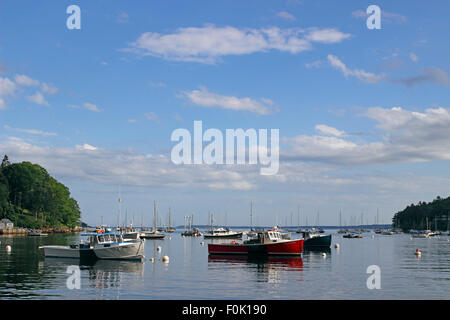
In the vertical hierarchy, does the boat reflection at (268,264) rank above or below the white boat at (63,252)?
below

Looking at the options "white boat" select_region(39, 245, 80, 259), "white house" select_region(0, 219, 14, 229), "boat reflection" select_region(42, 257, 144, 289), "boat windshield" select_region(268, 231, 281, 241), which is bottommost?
"white house" select_region(0, 219, 14, 229)

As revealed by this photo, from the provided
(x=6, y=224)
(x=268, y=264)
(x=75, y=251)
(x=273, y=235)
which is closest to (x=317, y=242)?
(x=273, y=235)

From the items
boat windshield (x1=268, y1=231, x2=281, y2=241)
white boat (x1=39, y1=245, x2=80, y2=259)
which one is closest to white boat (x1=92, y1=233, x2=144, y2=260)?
white boat (x1=39, y1=245, x2=80, y2=259)

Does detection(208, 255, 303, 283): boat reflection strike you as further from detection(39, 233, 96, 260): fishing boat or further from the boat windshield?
detection(39, 233, 96, 260): fishing boat

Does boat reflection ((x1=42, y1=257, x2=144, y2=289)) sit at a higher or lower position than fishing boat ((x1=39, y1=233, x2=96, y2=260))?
lower

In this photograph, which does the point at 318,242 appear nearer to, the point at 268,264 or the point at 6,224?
the point at 268,264

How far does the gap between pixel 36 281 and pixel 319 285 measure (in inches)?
1014

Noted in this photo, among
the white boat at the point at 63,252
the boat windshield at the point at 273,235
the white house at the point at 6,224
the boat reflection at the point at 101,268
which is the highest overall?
the boat windshield at the point at 273,235

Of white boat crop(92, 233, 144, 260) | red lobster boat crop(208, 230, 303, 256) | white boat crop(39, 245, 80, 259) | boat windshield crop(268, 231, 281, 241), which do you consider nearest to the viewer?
white boat crop(92, 233, 144, 260)

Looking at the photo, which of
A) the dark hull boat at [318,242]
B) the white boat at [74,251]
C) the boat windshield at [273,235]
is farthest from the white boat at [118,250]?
the dark hull boat at [318,242]

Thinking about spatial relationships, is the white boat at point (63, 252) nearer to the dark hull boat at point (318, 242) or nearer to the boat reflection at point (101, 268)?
the boat reflection at point (101, 268)
